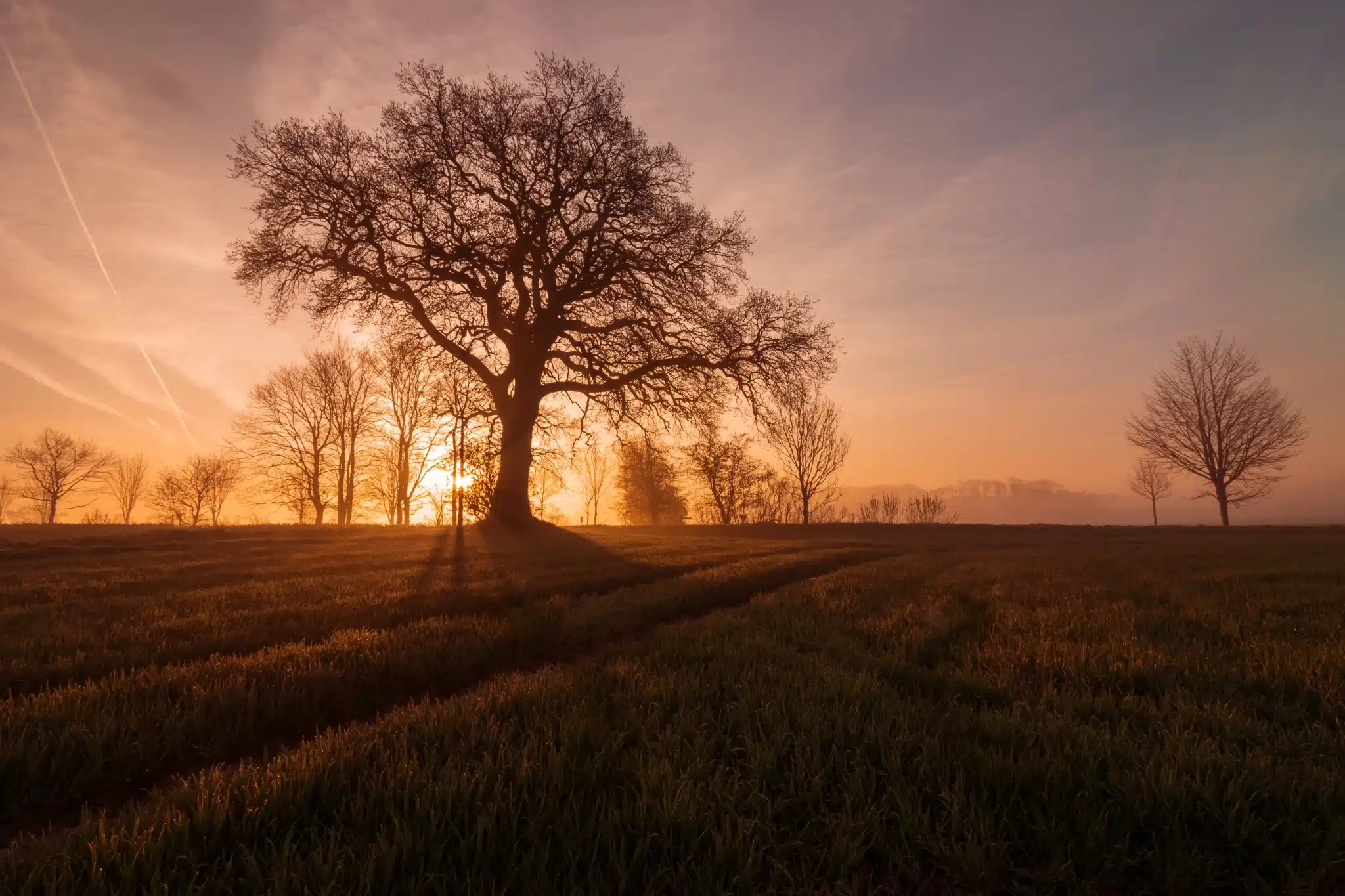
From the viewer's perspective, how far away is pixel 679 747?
119 inches

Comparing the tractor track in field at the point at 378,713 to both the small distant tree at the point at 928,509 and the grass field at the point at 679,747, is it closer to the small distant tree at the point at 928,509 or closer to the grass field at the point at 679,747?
the grass field at the point at 679,747

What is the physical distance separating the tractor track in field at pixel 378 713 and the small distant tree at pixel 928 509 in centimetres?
5706

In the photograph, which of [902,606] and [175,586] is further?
[175,586]

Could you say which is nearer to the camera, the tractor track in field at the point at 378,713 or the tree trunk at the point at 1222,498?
the tractor track in field at the point at 378,713

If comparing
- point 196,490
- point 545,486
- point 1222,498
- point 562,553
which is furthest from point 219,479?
point 1222,498

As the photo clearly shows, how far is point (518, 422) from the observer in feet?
73.6

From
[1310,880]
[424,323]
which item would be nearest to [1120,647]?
[1310,880]

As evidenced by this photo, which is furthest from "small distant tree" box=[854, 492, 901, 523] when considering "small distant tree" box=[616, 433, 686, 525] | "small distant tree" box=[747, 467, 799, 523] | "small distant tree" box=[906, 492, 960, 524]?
"small distant tree" box=[616, 433, 686, 525]

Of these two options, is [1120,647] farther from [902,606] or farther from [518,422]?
[518,422]

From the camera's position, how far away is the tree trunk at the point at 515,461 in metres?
22.4

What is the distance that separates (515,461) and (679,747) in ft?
67.7

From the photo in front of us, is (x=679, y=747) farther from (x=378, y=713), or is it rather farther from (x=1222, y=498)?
(x=1222, y=498)

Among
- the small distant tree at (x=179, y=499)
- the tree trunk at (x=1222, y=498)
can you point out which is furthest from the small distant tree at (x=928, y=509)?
the small distant tree at (x=179, y=499)

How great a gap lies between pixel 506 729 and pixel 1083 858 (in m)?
2.75
